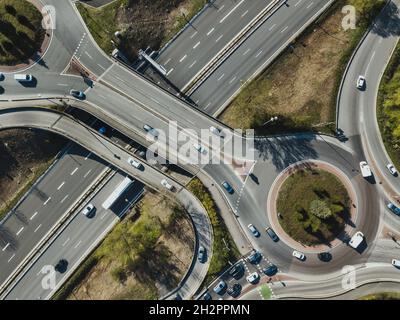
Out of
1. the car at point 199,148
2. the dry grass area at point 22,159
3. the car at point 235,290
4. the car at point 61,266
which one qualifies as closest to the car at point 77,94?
the dry grass area at point 22,159

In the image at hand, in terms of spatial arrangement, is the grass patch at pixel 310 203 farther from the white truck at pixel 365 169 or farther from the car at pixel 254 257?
the car at pixel 254 257

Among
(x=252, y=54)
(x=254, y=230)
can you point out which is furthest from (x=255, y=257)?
(x=252, y=54)

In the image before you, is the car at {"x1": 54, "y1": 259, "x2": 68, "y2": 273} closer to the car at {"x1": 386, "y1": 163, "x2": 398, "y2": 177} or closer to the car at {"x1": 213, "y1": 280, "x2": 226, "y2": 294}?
the car at {"x1": 213, "y1": 280, "x2": 226, "y2": 294}

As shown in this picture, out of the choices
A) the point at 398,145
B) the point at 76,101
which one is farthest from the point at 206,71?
the point at 398,145

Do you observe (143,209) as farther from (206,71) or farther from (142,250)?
(206,71)

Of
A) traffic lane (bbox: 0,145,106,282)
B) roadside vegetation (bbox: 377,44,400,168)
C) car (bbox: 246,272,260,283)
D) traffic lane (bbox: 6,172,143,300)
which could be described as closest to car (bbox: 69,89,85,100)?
traffic lane (bbox: 0,145,106,282)

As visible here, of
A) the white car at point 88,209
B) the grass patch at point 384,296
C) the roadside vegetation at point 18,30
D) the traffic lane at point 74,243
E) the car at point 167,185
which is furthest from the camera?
the white car at point 88,209
